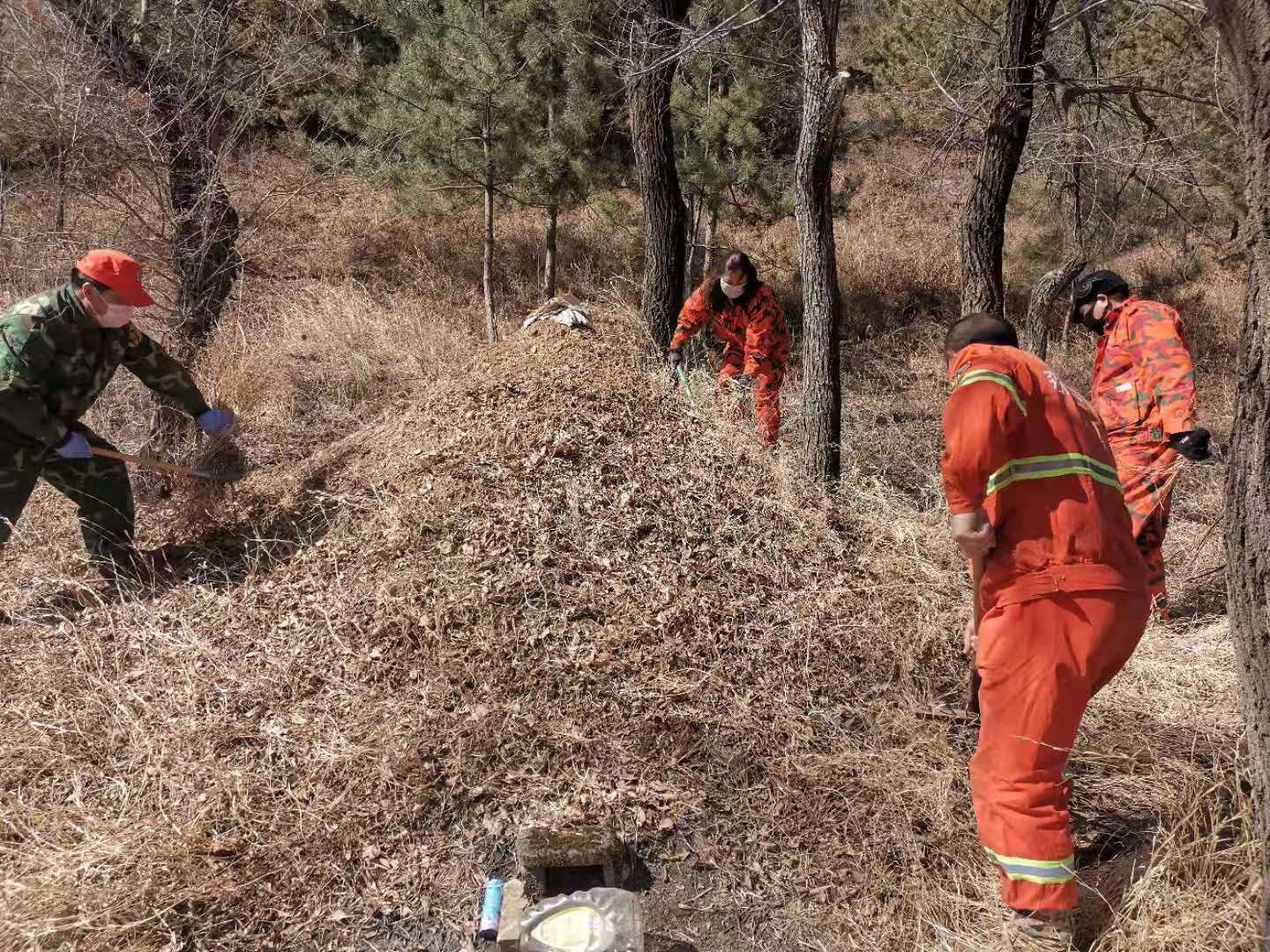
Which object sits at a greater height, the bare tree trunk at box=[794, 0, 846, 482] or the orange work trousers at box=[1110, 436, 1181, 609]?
the bare tree trunk at box=[794, 0, 846, 482]

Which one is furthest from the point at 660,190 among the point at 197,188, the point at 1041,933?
the point at 1041,933

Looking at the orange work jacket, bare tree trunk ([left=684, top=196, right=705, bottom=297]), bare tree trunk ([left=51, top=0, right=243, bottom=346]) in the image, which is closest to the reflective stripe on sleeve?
the orange work jacket

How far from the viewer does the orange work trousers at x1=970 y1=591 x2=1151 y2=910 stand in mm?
2258

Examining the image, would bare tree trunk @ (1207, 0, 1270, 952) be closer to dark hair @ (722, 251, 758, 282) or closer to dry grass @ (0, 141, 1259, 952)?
dry grass @ (0, 141, 1259, 952)

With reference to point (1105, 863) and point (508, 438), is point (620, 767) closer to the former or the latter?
point (1105, 863)

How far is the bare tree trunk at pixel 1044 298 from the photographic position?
729cm

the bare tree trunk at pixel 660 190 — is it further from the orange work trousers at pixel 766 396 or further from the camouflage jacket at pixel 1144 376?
the camouflage jacket at pixel 1144 376

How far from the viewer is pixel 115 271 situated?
3854 mm

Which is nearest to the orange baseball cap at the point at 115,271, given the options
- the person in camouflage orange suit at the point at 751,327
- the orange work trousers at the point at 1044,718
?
the person in camouflage orange suit at the point at 751,327

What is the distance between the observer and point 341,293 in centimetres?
970

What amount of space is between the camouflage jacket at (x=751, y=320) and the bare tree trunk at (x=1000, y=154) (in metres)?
1.29

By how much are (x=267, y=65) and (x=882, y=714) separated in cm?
571

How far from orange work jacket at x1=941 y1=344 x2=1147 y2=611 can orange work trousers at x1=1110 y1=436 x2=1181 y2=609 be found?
1968mm

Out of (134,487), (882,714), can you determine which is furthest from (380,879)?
(134,487)
